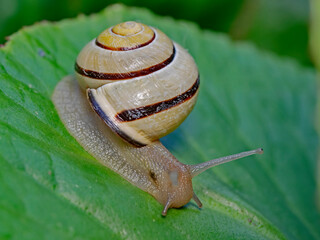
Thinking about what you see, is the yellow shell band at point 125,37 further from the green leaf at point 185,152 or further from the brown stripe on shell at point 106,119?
the green leaf at point 185,152

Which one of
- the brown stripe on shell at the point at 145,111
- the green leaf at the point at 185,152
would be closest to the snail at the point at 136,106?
the brown stripe on shell at the point at 145,111

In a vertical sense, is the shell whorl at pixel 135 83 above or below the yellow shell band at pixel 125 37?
below

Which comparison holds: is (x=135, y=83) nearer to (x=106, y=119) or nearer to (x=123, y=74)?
(x=123, y=74)

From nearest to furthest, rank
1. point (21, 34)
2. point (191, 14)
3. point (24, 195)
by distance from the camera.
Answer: point (24, 195) < point (21, 34) < point (191, 14)

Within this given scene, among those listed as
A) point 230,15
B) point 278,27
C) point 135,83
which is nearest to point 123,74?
point 135,83

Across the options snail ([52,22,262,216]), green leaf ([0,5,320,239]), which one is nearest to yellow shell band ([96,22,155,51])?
snail ([52,22,262,216])

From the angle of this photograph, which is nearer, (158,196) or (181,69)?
(158,196)

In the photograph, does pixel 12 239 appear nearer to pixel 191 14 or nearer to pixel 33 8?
pixel 33 8

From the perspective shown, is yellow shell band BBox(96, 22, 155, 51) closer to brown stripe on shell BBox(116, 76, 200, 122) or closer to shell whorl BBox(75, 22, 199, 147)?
shell whorl BBox(75, 22, 199, 147)

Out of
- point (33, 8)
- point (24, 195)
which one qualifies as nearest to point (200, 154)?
point (24, 195)
